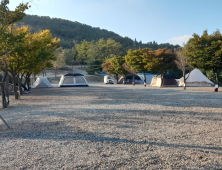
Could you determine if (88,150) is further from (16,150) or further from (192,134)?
(192,134)

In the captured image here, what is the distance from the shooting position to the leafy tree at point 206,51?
66.3 ft

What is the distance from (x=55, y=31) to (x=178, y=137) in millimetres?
147977

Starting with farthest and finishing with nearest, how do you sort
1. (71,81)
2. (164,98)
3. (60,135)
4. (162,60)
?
(162,60) → (71,81) → (164,98) → (60,135)

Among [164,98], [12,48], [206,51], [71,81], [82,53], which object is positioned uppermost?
[82,53]

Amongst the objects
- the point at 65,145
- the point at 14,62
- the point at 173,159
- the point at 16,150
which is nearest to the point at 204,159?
the point at 173,159

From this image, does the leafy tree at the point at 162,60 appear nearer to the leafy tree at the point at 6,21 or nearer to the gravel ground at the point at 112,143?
the leafy tree at the point at 6,21

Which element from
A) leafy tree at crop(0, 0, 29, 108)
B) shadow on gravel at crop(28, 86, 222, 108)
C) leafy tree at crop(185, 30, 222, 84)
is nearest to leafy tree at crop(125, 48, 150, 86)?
leafy tree at crop(185, 30, 222, 84)

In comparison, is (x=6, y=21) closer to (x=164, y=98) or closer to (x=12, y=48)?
(x=12, y=48)

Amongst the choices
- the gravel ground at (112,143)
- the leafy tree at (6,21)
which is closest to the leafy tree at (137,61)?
the leafy tree at (6,21)

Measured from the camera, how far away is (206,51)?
2028 cm

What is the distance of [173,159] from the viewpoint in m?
4.18

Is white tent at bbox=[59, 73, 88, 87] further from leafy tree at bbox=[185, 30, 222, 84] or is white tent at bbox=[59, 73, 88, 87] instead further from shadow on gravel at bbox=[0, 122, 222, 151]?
shadow on gravel at bbox=[0, 122, 222, 151]

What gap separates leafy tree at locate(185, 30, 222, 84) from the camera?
795 inches

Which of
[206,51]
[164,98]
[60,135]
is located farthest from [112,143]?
[206,51]
